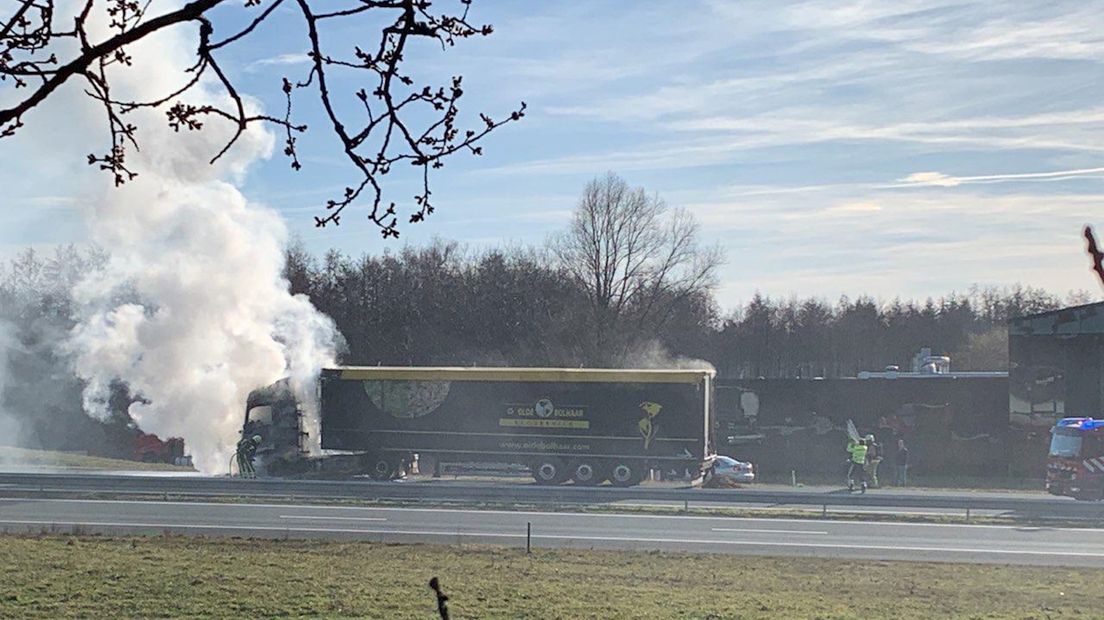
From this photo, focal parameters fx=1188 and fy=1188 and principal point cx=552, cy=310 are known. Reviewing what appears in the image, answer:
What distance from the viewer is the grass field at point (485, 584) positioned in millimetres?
13688

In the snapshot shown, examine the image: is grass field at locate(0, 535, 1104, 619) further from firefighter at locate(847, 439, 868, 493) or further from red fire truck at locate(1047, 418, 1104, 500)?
firefighter at locate(847, 439, 868, 493)

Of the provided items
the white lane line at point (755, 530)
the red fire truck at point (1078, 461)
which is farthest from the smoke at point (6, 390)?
the red fire truck at point (1078, 461)

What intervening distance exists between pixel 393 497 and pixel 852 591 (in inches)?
530

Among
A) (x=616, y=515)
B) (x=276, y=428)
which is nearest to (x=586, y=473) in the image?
(x=616, y=515)

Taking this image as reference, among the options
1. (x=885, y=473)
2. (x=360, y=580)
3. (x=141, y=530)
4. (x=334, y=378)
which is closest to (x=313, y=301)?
(x=334, y=378)

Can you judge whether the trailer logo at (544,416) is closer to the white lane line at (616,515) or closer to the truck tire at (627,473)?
the truck tire at (627,473)

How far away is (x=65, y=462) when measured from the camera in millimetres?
39438

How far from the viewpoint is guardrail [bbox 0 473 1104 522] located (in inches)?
995

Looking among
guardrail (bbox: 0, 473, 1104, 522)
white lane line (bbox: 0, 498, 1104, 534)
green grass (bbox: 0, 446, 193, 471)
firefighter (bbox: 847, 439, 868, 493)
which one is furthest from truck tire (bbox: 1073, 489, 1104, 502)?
green grass (bbox: 0, 446, 193, 471)

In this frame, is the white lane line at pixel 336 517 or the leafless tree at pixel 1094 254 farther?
the white lane line at pixel 336 517

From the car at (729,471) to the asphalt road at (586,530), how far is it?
26.8 ft

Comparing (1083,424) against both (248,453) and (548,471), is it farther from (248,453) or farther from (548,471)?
(248,453)

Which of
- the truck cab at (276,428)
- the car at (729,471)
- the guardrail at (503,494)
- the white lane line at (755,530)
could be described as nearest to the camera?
the white lane line at (755,530)

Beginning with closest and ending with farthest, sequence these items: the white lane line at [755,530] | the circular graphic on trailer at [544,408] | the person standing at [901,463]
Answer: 1. the white lane line at [755,530]
2. the circular graphic on trailer at [544,408]
3. the person standing at [901,463]
